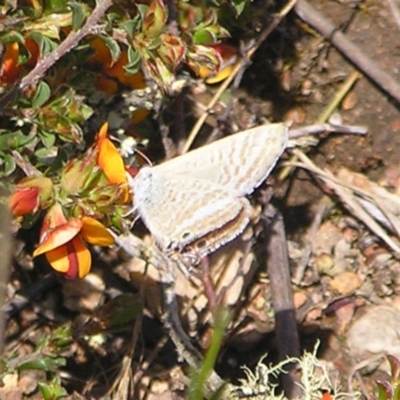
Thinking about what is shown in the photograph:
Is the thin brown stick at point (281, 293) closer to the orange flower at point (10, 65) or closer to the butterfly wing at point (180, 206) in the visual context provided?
the butterfly wing at point (180, 206)

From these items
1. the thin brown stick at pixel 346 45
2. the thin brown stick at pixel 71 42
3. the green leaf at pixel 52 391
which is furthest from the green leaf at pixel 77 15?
the thin brown stick at pixel 346 45

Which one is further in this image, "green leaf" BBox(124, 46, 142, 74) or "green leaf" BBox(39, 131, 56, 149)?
"green leaf" BBox(39, 131, 56, 149)

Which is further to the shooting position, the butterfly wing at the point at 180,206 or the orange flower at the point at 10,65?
the orange flower at the point at 10,65

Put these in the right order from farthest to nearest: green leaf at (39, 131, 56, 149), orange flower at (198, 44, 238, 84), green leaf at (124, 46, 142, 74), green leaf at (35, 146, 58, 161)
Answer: orange flower at (198, 44, 238, 84) < green leaf at (35, 146, 58, 161) < green leaf at (39, 131, 56, 149) < green leaf at (124, 46, 142, 74)

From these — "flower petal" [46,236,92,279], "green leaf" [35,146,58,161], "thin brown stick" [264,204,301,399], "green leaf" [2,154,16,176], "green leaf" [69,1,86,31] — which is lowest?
"thin brown stick" [264,204,301,399]

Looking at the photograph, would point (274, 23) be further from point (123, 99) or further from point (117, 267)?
point (117, 267)

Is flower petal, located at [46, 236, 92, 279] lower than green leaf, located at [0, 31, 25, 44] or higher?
lower

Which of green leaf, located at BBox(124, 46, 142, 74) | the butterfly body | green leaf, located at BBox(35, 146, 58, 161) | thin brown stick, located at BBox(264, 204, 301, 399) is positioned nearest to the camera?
the butterfly body

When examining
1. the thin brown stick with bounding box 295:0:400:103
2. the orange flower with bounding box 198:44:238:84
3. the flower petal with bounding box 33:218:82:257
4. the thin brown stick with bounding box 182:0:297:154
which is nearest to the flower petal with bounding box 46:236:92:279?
the flower petal with bounding box 33:218:82:257

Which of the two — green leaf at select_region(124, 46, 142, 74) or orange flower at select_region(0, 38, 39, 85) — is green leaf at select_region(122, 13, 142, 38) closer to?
green leaf at select_region(124, 46, 142, 74)
